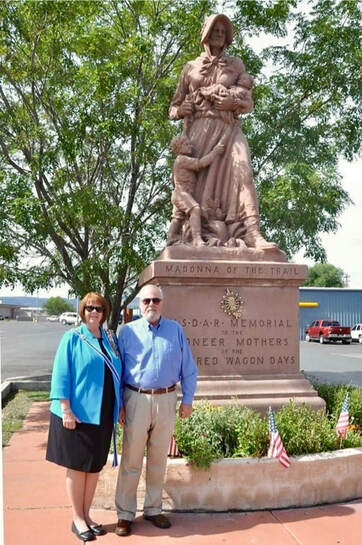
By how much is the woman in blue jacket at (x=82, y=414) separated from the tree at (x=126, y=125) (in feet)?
18.9

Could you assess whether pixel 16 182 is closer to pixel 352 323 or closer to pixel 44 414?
pixel 44 414

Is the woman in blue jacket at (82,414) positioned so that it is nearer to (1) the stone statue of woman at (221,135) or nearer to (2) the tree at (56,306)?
(1) the stone statue of woman at (221,135)

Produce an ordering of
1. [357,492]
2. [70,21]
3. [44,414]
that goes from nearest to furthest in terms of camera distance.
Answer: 1. [357,492]
2. [44,414]
3. [70,21]

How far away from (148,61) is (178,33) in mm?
823

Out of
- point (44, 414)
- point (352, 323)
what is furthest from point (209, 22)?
point (352, 323)

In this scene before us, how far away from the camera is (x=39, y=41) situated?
1141cm

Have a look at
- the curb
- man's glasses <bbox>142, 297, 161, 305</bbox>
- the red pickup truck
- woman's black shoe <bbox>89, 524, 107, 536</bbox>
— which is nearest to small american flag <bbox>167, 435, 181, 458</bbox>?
woman's black shoe <bbox>89, 524, 107, 536</bbox>

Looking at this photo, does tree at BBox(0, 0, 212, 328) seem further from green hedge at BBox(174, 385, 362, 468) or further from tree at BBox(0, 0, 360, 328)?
green hedge at BBox(174, 385, 362, 468)

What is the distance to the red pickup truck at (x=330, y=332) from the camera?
36.7m

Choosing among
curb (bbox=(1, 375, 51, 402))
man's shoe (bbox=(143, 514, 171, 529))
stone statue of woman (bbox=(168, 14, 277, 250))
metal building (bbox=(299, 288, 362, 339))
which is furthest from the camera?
metal building (bbox=(299, 288, 362, 339))

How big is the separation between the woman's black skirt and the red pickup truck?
111ft

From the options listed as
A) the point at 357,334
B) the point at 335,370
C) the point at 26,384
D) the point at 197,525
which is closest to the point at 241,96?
the point at 197,525

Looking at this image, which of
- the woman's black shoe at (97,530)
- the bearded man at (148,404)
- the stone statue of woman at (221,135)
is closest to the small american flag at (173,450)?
the bearded man at (148,404)

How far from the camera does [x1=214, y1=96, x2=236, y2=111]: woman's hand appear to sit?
708cm
